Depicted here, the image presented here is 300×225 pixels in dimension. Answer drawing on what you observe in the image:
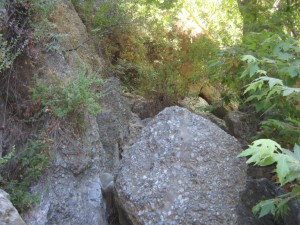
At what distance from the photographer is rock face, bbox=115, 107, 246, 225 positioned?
12.4ft

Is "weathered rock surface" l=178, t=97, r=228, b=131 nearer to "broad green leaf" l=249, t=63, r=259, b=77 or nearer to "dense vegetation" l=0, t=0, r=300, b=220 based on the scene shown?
"dense vegetation" l=0, t=0, r=300, b=220

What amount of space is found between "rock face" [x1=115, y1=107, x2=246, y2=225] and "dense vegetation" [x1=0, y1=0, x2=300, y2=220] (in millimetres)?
555

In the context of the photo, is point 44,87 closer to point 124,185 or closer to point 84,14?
point 124,185

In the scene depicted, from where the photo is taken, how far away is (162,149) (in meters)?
4.29

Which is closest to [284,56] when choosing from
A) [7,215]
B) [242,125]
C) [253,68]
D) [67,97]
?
[253,68]

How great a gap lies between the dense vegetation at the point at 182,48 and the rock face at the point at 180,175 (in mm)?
555

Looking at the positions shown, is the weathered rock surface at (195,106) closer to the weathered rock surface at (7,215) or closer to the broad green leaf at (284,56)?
the broad green leaf at (284,56)

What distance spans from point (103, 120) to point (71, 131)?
117cm

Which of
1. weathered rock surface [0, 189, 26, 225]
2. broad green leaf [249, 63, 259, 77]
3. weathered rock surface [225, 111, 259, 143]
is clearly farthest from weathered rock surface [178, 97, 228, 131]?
weathered rock surface [0, 189, 26, 225]

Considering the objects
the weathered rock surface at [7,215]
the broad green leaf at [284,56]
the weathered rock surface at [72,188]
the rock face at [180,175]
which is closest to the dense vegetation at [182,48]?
the broad green leaf at [284,56]

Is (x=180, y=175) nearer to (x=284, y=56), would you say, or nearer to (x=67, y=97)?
(x=67, y=97)

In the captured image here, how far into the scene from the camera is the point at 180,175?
4.03m

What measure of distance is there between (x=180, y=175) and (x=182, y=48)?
379 centimetres

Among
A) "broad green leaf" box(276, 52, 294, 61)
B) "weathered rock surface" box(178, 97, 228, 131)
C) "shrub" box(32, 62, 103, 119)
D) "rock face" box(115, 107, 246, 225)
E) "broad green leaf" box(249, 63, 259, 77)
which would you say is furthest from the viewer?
"weathered rock surface" box(178, 97, 228, 131)
